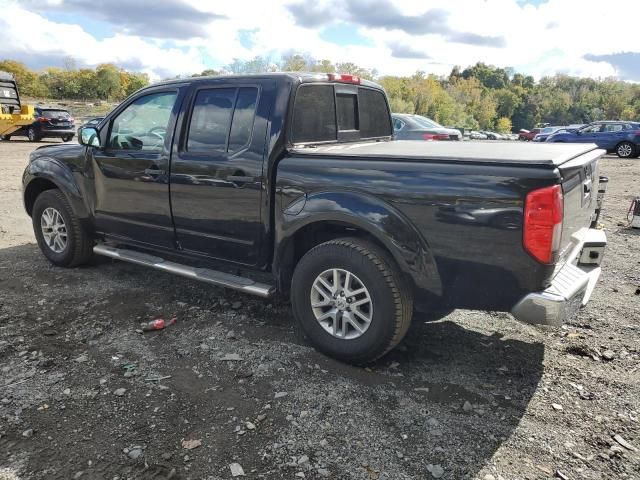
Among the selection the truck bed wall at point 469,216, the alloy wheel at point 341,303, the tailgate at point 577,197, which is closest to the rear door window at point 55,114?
the alloy wheel at point 341,303

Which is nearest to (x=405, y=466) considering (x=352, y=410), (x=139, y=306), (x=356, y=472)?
(x=356, y=472)

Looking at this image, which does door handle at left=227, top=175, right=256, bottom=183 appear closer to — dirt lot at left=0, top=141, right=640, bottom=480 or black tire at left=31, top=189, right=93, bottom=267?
dirt lot at left=0, top=141, right=640, bottom=480

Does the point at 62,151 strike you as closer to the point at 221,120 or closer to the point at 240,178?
the point at 221,120

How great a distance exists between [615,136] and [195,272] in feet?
71.2

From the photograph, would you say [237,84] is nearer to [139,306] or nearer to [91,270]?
[139,306]

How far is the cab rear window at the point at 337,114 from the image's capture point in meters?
3.77

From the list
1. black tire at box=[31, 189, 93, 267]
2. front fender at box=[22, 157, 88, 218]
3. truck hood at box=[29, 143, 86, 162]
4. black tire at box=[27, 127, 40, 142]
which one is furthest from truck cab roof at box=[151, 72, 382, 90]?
black tire at box=[27, 127, 40, 142]

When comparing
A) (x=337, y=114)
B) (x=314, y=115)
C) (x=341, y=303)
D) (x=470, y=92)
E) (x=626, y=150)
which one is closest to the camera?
(x=341, y=303)

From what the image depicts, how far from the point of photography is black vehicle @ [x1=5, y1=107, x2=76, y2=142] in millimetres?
20219

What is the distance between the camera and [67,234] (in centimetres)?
510

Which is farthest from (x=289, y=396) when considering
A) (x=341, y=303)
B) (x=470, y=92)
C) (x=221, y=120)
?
(x=470, y=92)

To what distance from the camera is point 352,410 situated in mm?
2914

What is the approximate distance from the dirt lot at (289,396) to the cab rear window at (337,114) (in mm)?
1574

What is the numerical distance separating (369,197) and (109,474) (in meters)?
2.07
